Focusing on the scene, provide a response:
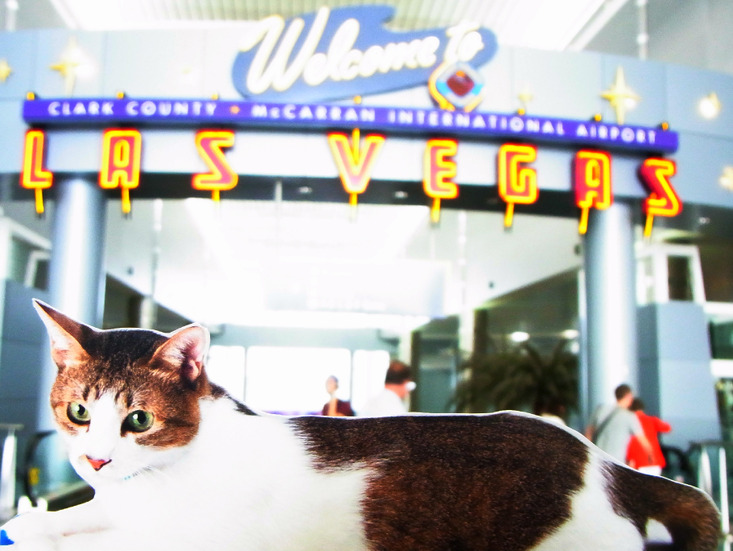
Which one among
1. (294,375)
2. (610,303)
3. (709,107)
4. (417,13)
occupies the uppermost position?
(417,13)

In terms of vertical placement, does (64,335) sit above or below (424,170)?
below

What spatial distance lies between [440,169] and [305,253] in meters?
2.04

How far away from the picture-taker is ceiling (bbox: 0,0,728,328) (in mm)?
8242

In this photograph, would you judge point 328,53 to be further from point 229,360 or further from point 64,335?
point 64,335

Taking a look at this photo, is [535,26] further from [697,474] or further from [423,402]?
[697,474]

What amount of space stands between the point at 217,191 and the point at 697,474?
6633 millimetres

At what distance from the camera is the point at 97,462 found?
50.0 inches

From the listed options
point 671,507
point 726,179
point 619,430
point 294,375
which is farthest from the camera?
point 726,179

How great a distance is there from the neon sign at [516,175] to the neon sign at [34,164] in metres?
4.99

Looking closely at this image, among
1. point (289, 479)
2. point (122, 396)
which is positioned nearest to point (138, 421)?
point (122, 396)

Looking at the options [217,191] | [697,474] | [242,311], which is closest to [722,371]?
[697,474]

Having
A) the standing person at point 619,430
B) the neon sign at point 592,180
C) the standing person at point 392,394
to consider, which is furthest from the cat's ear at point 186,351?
the neon sign at point 592,180

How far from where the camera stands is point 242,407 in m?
1.41

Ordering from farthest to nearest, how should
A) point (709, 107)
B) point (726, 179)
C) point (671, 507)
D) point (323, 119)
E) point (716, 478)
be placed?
point (716, 478) → point (709, 107) → point (726, 179) → point (323, 119) → point (671, 507)
